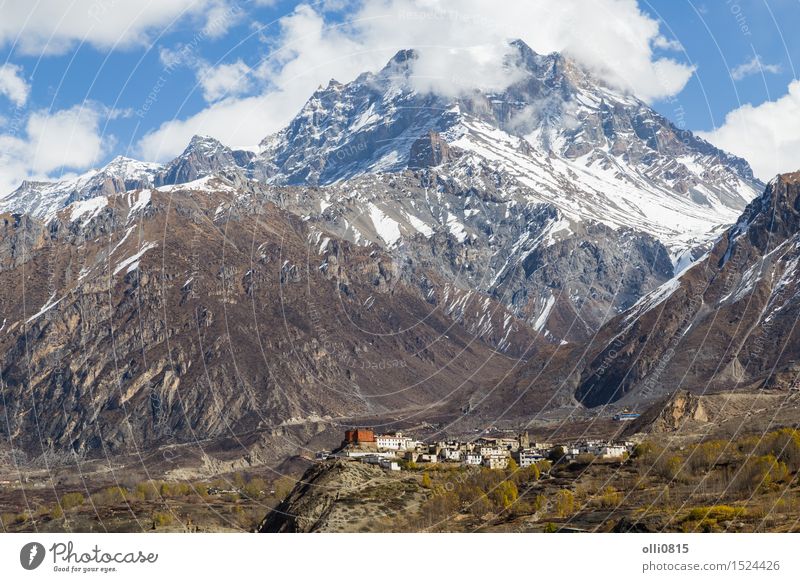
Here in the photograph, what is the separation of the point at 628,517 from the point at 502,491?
105 ft

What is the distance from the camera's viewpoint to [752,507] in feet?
456

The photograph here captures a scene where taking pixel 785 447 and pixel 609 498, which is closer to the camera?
pixel 609 498

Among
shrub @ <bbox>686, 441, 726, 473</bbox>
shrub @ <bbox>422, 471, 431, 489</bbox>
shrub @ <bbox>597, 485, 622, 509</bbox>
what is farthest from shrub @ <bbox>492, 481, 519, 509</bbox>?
shrub @ <bbox>686, 441, 726, 473</bbox>

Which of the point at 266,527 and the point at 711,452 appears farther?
the point at 266,527

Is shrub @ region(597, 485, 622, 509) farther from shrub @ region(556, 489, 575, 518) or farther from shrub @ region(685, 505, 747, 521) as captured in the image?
shrub @ region(685, 505, 747, 521)

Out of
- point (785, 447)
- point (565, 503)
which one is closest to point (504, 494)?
point (565, 503)

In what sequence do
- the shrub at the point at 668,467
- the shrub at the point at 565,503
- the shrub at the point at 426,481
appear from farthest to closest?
the shrub at the point at 426,481 < the shrub at the point at 668,467 < the shrub at the point at 565,503

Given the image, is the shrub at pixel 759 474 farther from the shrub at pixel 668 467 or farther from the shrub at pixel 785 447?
the shrub at pixel 668 467

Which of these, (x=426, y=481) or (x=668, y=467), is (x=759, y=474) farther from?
(x=426, y=481)

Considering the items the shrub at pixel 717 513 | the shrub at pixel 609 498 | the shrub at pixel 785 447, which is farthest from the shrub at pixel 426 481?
the shrub at pixel 717 513

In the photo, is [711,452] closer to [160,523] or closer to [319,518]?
[319,518]

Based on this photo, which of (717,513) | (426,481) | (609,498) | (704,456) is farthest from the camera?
(426,481)
